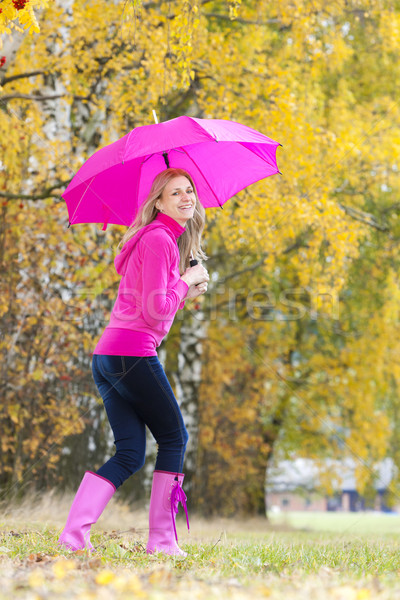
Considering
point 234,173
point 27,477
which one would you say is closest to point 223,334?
point 27,477

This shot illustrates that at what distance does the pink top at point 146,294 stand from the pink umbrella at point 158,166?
0.49 meters

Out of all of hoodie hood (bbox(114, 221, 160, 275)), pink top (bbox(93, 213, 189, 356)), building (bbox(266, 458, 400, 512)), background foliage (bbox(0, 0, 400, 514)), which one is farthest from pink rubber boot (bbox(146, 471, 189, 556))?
building (bbox(266, 458, 400, 512))

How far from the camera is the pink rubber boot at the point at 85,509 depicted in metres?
3.22

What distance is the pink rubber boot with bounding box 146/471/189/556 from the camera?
3395 mm

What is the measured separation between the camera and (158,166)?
4.01 m

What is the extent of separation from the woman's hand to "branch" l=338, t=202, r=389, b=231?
19.3 ft

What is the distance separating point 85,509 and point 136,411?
1.74 ft

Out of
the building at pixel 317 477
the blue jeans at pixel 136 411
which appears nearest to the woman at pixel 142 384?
the blue jeans at pixel 136 411

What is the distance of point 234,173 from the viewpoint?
13.7 feet

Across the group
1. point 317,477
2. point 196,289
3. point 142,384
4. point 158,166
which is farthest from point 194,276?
point 317,477

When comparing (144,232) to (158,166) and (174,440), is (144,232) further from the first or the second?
(174,440)

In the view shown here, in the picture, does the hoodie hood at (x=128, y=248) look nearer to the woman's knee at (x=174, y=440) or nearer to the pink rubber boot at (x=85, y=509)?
the woman's knee at (x=174, y=440)

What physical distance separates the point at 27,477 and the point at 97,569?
4206 millimetres

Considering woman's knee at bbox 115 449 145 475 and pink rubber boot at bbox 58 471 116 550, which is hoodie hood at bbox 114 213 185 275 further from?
pink rubber boot at bbox 58 471 116 550
